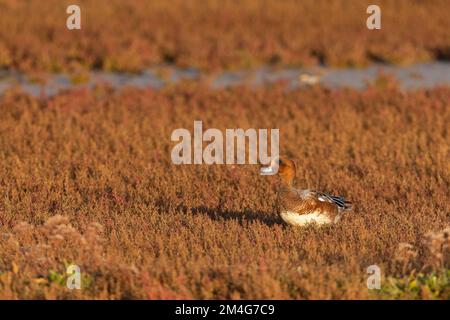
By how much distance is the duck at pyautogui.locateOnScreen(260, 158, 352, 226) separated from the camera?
30.1 ft

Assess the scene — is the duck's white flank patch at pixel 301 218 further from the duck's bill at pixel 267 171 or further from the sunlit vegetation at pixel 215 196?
the duck's bill at pixel 267 171

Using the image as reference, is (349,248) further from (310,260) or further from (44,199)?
(44,199)

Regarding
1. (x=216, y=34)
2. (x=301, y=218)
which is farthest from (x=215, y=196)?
(x=216, y=34)

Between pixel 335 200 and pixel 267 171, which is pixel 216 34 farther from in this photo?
pixel 267 171

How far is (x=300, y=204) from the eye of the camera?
917 cm

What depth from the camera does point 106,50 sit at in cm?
2112

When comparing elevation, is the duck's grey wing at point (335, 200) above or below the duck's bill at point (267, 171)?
below

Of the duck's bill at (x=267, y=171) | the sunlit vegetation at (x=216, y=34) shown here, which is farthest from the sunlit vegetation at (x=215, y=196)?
the sunlit vegetation at (x=216, y=34)

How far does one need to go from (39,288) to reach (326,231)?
122 inches

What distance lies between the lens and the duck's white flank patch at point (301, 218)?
30.1ft

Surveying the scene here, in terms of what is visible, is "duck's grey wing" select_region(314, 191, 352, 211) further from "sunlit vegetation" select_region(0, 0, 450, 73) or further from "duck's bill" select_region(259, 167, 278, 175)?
"sunlit vegetation" select_region(0, 0, 450, 73)

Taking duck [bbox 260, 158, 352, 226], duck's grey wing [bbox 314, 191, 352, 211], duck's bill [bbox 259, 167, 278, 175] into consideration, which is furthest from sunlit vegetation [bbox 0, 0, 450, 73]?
duck's bill [bbox 259, 167, 278, 175]

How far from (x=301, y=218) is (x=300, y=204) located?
0.46ft

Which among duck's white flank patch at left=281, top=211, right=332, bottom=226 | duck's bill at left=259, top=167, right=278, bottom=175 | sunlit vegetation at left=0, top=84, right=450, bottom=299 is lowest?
sunlit vegetation at left=0, top=84, right=450, bottom=299
